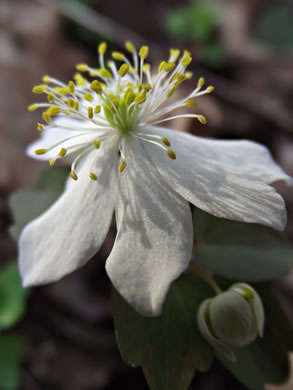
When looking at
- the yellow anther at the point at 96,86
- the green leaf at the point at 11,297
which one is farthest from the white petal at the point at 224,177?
the green leaf at the point at 11,297

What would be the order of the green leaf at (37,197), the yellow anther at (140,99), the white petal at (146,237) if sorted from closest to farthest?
1. the white petal at (146,237)
2. the yellow anther at (140,99)
3. the green leaf at (37,197)

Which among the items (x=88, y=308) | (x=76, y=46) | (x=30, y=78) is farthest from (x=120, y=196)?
(x=76, y=46)

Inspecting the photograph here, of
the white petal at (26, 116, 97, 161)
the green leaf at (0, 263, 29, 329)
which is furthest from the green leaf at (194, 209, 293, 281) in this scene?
the green leaf at (0, 263, 29, 329)

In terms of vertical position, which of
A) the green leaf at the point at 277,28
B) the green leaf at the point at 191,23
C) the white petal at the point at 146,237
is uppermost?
the green leaf at the point at 277,28

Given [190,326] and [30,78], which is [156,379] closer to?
[190,326]

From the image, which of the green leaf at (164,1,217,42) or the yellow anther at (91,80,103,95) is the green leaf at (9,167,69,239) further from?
the green leaf at (164,1,217,42)

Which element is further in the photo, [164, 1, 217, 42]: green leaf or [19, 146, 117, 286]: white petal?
[164, 1, 217, 42]: green leaf

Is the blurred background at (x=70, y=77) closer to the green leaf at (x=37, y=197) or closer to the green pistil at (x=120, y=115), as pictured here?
the green leaf at (x=37, y=197)
